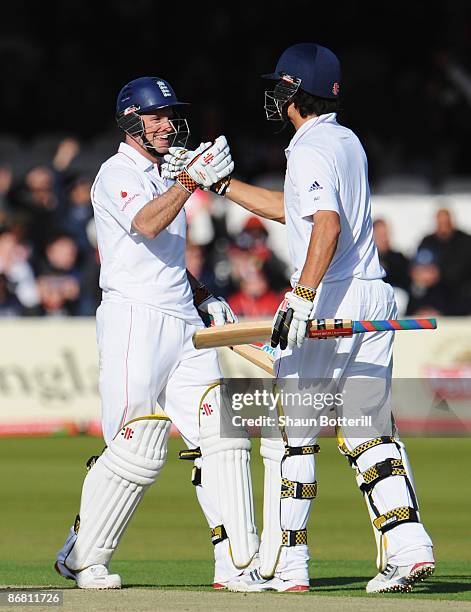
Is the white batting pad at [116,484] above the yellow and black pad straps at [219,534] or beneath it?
above

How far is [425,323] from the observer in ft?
Result: 23.5

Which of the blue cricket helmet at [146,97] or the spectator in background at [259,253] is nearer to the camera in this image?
the blue cricket helmet at [146,97]

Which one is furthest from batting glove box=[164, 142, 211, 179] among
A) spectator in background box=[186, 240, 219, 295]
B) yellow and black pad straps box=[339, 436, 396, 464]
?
spectator in background box=[186, 240, 219, 295]

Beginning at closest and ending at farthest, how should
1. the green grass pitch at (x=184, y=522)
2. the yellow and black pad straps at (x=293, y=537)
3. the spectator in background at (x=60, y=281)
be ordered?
the yellow and black pad straps at (x=293, y=537), the green grass pitch at (x=184, y=522), the spectator in background at (x=60, y=281)

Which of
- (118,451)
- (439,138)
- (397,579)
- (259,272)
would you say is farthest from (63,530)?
(439,138)

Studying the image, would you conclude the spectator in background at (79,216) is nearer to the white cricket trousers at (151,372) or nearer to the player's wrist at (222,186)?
the player's wrist at (222,186)

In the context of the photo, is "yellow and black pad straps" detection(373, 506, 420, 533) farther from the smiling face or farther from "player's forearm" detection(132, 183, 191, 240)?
the smiling face

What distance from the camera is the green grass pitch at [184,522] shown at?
8.12 metres

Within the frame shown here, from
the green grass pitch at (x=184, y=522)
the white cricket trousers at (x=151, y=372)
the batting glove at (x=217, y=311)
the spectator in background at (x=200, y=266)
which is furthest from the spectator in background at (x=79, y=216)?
the white cricket trousers at (x=151, y=372)

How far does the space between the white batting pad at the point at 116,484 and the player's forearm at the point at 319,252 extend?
1.12 metres

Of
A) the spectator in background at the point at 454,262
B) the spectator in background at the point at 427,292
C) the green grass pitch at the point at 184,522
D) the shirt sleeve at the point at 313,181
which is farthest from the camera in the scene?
the spectator in background at the point at 454,262

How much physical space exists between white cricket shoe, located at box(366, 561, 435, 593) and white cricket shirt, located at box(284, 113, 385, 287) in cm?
128

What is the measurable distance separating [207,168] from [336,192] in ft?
2.13

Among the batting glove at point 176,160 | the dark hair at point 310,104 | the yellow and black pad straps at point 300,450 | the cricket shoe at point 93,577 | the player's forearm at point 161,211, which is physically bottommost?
the cricket shoe at point 93,577
